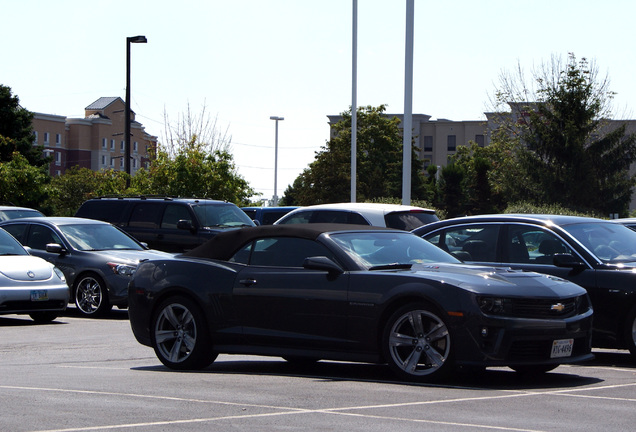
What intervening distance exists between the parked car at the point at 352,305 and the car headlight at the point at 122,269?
6.75 metres

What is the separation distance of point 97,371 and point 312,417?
3778 millimetres

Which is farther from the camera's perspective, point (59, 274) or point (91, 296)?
point (91, 296)

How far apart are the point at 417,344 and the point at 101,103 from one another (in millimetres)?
154144

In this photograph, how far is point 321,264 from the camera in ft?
30.5

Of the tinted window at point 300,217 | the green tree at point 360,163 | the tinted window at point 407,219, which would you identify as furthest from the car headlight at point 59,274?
the green tree at point 360,163

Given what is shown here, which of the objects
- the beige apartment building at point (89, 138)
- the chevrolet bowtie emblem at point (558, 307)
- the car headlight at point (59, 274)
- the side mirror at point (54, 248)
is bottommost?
the car headlight at point (59, 274)

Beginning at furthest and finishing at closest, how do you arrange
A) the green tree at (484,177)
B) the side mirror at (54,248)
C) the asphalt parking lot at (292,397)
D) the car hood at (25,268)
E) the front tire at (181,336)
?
the green tree at (484,177) < the side mirror at (54,248) < the car hood at (25,268) < the front tire at (181,336) < the asphalt parking lot at (292,397)

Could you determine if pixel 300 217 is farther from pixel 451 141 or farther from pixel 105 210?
pixel 451 141

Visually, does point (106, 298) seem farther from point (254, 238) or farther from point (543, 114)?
point (543, 114)

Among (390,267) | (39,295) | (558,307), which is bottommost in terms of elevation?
(39,295)

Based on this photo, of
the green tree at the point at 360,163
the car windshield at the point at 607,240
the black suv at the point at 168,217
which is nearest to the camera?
the car windshield at the point at 607,240

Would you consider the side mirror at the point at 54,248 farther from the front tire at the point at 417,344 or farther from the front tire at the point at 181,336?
the front tire at the point at 417,344

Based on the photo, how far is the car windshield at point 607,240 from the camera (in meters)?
11.2

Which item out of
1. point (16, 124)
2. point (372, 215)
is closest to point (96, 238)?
point (372, 215)
